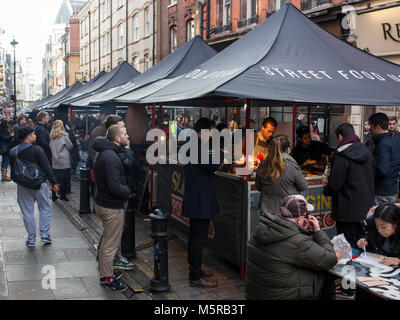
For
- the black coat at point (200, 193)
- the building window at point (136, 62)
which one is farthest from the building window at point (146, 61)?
the black coat at point (200, 193)

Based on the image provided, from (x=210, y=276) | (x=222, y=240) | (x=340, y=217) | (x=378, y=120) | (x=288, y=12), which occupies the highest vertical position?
(x=288, y=12)

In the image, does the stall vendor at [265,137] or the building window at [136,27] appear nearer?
the stall vendor at [265,137]

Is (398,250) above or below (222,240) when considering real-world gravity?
above

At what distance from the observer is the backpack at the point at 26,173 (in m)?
7.00

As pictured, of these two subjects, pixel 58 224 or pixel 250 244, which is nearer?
pixel 250 244

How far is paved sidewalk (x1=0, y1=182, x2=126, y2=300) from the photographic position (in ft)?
17.7

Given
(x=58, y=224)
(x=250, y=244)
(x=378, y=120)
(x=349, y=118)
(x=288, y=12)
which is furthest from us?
(x=349, y=118)

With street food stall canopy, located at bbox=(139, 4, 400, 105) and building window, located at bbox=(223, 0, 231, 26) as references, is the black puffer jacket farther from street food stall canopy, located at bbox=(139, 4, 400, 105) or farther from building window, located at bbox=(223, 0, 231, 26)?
building window, located at bbox=(223, 0, 231, 26)

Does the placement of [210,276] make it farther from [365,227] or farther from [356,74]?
[356,74]

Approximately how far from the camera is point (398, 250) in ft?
13.2

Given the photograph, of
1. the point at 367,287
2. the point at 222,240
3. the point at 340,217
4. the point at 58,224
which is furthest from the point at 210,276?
the point at 58,224

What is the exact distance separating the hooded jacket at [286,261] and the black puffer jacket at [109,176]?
230 cm

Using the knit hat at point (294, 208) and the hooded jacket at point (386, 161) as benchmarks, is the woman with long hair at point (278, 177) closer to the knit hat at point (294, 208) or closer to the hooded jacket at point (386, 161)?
the hooded jacket at point (386, 161)

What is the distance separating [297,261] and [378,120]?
10.7 feet
